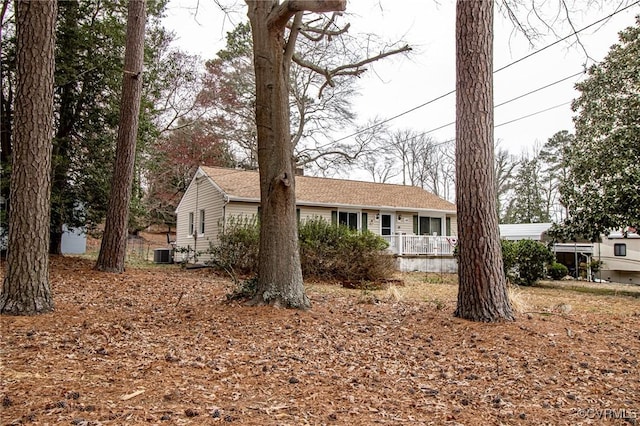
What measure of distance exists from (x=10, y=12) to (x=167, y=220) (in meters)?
17.3

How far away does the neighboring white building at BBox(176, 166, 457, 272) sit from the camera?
16781 millimetres

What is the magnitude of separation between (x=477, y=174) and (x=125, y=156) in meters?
7.83

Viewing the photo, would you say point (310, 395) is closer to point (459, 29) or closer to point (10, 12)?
point (459, 29)

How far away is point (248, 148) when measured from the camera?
23969 millimetres

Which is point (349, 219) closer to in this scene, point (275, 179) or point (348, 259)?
point (348, 259)

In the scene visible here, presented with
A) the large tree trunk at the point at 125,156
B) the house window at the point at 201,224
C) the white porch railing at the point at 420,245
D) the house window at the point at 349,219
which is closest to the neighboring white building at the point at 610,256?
the white porch railing at the point at 420,245

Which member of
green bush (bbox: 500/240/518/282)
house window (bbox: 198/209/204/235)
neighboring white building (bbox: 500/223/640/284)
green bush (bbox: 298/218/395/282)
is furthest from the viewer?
house window (bbox: 198/209/204/235)

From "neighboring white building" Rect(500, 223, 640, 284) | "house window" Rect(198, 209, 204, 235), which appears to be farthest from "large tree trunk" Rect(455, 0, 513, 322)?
"house window" Rect(198, 209, 204, 235)

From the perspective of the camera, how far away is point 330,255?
11414 mm

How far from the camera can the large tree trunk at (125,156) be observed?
31.4 ft

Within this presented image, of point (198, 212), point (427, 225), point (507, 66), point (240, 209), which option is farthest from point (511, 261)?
point (198, 212)

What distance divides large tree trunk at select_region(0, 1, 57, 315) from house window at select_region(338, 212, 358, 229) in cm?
1439

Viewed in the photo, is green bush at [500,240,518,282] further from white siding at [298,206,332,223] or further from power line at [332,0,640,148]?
white siding at [298,206,332,223]

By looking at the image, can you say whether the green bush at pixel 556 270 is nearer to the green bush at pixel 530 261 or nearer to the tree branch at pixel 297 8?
the green bush at pixel 530 261
